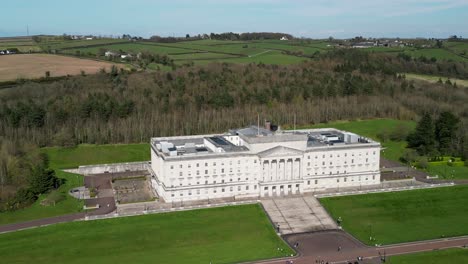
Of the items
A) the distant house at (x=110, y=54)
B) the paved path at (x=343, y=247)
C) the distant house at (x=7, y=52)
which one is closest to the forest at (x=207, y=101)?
the distant house at (x=110, y=54)

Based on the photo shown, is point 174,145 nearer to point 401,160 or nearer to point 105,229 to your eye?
point 105,229

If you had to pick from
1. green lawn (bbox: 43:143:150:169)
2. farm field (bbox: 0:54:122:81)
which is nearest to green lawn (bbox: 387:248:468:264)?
green lawn (bbox: 43:143:150:169)

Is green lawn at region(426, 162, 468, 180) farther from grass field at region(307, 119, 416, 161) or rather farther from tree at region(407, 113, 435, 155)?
grass field at region(307, 119, 416, 161)

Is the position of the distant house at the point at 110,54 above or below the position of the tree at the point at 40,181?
above

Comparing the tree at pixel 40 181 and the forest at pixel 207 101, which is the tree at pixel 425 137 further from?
the tree at pixel 40 181

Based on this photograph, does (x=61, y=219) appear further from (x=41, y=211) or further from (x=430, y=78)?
(x=430, y=78)

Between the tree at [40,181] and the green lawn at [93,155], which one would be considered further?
the green lawn at [93,155]
